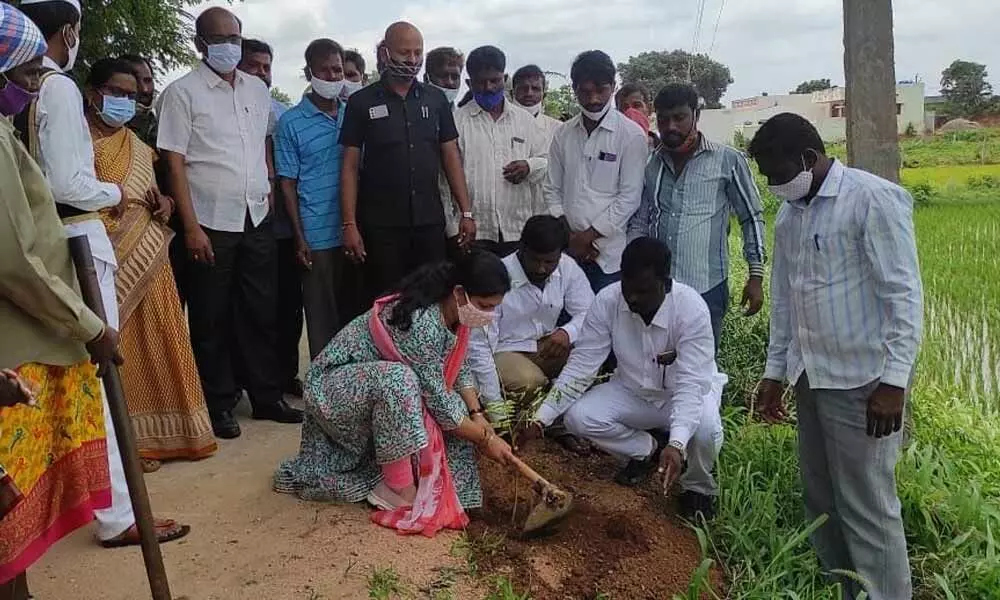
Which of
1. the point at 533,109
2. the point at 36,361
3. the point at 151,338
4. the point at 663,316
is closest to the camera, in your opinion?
the point at 36,361

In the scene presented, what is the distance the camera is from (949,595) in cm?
316

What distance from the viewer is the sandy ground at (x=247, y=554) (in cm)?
289

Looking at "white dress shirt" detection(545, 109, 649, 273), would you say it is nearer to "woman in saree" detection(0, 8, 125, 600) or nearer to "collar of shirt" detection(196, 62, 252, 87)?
"collar of shirt" detection(196, 62, 252, 87)

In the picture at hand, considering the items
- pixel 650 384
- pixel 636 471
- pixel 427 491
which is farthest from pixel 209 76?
pixel 636 471

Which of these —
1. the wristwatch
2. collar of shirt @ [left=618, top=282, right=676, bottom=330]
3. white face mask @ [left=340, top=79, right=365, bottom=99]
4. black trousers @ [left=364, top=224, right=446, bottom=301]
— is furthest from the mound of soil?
white face mask @ [left=340, top=79, right=365, bottom=99]

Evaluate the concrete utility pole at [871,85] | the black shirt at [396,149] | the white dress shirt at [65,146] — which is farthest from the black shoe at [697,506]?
the white dress shirt at [65,146]

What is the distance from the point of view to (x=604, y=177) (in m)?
4.56

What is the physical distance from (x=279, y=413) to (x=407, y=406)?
1534 mm

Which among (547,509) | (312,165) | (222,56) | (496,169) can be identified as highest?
(222,56)

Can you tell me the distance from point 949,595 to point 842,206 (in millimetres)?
1470

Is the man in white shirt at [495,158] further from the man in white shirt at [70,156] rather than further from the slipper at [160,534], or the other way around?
the slipper at [160,534]

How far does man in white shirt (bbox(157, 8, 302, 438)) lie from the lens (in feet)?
13.3

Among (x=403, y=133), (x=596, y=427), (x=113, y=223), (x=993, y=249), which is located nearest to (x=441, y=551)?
(x=596, y=427)

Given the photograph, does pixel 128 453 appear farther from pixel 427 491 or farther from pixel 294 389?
pixel 294 389
